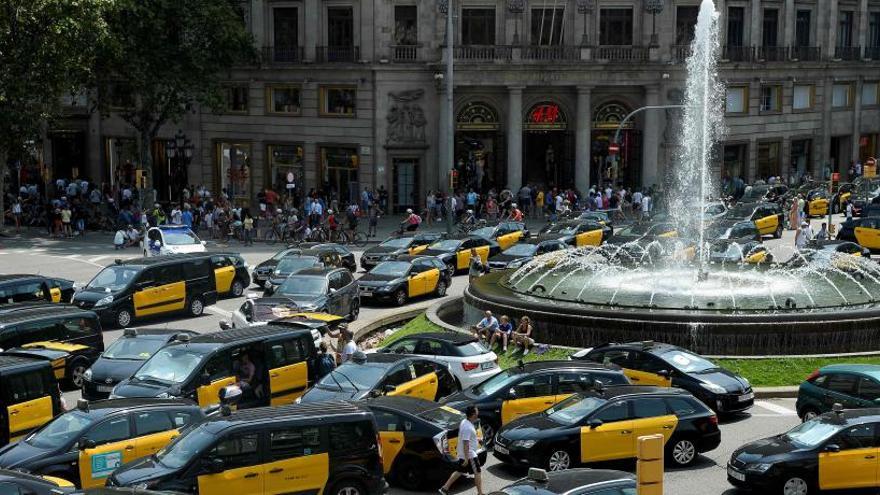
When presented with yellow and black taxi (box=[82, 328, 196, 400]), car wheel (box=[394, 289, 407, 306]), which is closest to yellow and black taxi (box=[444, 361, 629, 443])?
yellow and black taxi (box=[82, 328, 196, 400])

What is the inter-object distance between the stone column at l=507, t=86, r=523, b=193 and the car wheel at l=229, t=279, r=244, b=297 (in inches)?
968

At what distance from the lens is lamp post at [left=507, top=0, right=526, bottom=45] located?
62.6m

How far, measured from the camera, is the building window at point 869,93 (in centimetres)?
7712

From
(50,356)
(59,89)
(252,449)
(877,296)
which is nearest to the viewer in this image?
(252,449)

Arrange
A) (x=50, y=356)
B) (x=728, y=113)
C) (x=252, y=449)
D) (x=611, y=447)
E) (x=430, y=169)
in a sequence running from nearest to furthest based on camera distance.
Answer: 1. (x=252, y=449)
2. (x=611, y=447)
3. (x=50, y=356)
4. (x=430, y=169)
5. (x=728, y=113)

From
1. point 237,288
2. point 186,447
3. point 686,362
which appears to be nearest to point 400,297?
point 237,288

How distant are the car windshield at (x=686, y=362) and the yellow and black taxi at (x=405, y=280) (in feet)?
46.4

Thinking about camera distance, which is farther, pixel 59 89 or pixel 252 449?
pixel 59 89

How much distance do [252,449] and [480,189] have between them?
47.1 m

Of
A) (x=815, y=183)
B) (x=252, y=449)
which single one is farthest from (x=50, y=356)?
(x=815, y=183)

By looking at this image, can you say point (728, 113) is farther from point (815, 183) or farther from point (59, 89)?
point (59, 89)

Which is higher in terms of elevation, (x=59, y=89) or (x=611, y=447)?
(x=59, y=89)

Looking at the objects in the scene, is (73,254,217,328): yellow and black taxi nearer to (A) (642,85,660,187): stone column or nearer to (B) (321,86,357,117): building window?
(B) (321,86,357,117): building window

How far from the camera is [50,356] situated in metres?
27.7
